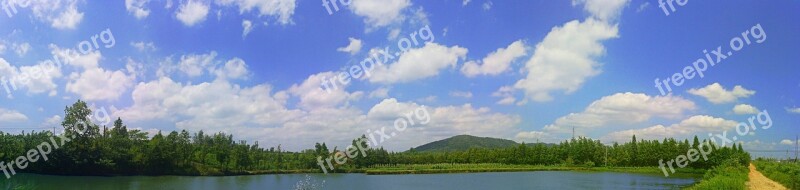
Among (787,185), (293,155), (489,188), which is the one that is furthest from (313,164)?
(787,185)

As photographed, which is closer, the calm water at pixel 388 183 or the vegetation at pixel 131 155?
the calm water at pixel 388 183

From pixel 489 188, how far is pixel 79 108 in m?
43.1

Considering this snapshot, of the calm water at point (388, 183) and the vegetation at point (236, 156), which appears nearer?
the calm water at point (388, 183)

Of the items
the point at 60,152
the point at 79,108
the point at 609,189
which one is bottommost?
the point at 609,189

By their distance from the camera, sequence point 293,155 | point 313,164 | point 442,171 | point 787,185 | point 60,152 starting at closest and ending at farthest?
point 787,185 → point 60,152 → point 442,171 → point 313,164 → point 293,155

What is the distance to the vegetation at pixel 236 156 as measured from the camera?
55.9 meters

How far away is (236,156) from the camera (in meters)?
73.0

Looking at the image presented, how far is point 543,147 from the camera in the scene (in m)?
93.2

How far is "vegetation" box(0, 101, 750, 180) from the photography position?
55.9 meters

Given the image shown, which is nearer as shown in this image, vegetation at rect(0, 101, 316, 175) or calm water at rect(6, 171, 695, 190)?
calm water at rect(6, 171, 695, 190)

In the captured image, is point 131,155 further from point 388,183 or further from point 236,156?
point 388,183

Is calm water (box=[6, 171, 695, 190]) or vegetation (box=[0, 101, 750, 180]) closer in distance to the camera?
calm water (box=[6, 171, 695, 190])

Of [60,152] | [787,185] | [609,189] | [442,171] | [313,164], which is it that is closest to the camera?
[787,185]

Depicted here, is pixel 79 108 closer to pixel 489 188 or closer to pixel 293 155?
pixel 293 155
